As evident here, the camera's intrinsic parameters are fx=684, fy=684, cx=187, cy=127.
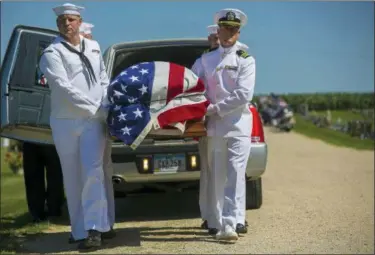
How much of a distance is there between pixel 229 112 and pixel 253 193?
231 centimetres

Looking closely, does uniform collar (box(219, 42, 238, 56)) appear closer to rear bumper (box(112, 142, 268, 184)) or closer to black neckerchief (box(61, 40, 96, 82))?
black neckerchief (box(61, 40, 96, 82))

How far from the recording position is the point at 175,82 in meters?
6.00

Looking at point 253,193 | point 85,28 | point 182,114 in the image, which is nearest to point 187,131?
point 182,114

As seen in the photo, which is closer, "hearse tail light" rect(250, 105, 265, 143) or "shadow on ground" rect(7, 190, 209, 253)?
"shadow on ground" rect(7, 190, 209, 253)

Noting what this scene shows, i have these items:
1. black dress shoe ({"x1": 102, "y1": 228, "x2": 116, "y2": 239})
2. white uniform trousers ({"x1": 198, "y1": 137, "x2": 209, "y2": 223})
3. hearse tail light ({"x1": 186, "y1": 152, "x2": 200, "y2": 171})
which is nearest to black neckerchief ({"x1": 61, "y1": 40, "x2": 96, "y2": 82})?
white uniform trousers ({"x1": 198, "y1": 137, "x2": 209, "y2": 223})

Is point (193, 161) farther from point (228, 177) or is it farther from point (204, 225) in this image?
point (228, 177)

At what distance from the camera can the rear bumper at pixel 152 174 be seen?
741cm

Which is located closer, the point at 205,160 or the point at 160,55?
the point at 205,160

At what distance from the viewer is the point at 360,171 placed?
13.2 m

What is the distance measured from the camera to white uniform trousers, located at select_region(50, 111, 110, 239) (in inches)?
234

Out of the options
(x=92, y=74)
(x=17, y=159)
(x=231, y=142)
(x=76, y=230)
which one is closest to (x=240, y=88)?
(x=231, y=142)

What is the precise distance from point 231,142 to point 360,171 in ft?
25.1

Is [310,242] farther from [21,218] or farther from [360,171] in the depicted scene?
[360,171]

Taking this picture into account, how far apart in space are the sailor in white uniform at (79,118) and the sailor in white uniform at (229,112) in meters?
0.99
